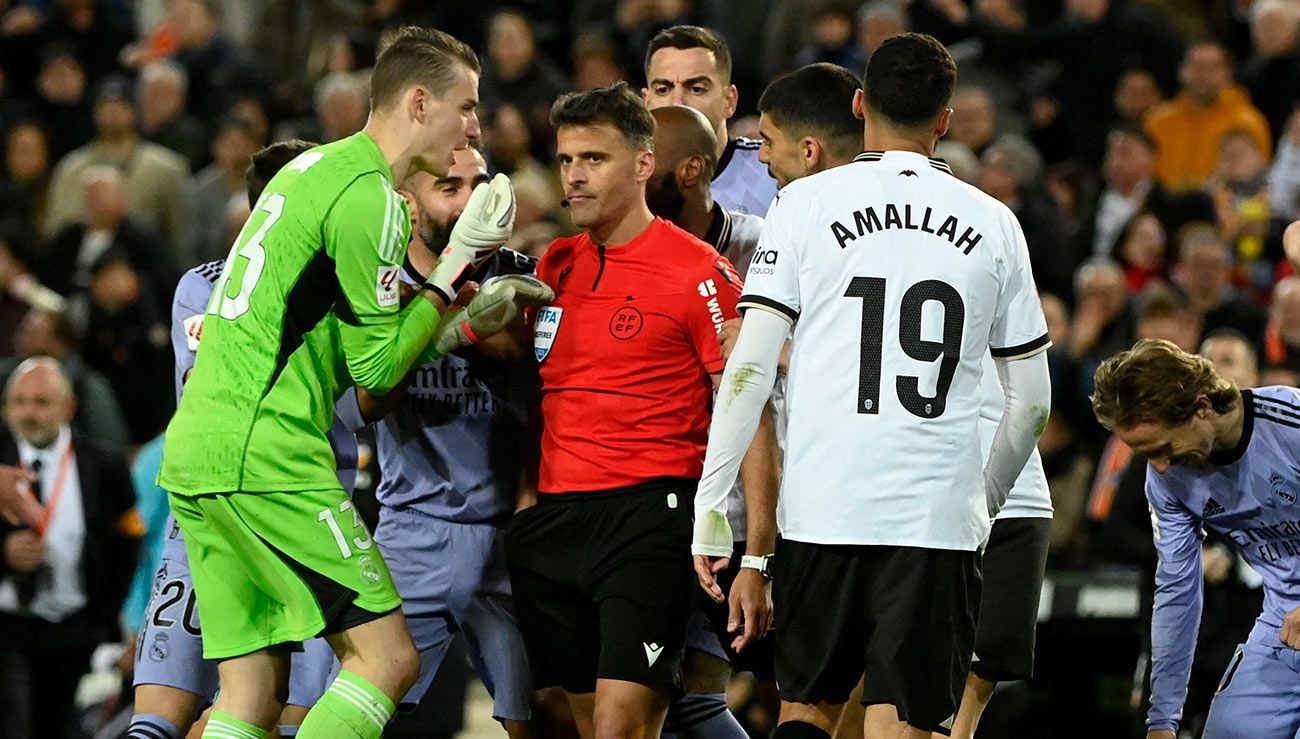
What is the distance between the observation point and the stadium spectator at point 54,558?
9359 mm

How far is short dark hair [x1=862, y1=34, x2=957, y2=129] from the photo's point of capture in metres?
5.00

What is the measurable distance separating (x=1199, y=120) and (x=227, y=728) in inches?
351

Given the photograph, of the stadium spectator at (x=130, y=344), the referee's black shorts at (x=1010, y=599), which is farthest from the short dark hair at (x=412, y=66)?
the stadium spectator at (x=130, y=344)

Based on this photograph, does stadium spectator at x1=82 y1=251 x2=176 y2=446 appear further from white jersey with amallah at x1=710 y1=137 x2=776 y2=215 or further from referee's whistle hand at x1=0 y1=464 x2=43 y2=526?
white jersey with amallah at x1=710 y1=137 x2=776 y2=215

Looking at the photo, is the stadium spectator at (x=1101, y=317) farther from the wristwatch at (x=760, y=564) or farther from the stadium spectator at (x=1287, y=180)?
the wristwatch at (x=760, y=564)

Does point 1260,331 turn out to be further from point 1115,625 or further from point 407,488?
point 407,488

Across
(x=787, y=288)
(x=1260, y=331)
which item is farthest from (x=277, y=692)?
(x=1260, y=331)

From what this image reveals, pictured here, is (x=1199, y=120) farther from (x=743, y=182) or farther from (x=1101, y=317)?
(x=743, y=182)

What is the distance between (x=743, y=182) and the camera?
708 cm

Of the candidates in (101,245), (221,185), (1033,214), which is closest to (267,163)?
(1033,214)

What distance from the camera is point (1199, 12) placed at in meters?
14.2

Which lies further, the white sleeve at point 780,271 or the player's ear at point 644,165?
the player's ear at point 644,165

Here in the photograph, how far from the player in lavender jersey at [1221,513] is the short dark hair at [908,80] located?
4.01 ft

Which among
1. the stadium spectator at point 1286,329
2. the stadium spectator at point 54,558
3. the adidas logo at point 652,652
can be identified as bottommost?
the stadium spectator at point 54,558
